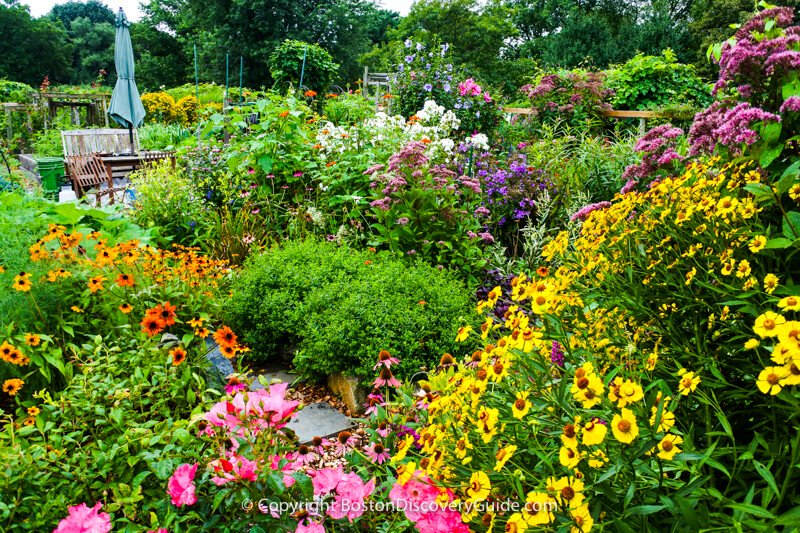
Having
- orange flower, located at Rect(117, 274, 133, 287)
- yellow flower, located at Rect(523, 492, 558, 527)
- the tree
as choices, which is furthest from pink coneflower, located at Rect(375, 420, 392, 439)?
the tree

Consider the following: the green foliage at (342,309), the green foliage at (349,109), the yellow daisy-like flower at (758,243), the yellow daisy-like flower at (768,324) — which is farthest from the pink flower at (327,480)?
the green foliage at (349,109)

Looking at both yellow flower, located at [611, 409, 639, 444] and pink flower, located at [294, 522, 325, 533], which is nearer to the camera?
yellow flower, located at [611, 409, 639, 444]

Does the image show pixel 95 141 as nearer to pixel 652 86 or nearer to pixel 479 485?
pixel 652 86

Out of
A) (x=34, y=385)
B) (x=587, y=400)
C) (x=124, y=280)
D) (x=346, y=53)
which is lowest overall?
(x=34, y=385)

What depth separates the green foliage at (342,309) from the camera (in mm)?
2807

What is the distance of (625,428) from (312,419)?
80.4 inches

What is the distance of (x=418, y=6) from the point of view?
802 inches

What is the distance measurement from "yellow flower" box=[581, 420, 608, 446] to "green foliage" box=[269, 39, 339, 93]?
12.3 meters

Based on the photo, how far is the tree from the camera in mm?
35250

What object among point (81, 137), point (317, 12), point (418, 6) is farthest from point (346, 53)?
point (81, 137)

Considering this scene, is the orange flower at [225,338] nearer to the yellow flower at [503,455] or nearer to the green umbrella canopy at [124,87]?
the yellow flower at [503,455]

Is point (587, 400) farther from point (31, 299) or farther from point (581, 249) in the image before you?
point (31, 299)

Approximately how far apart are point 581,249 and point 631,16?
27382 millimetres

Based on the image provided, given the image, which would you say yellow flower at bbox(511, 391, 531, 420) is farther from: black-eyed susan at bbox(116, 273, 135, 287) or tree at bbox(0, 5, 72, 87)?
tree at bbox(0, 5, 72, 87)
